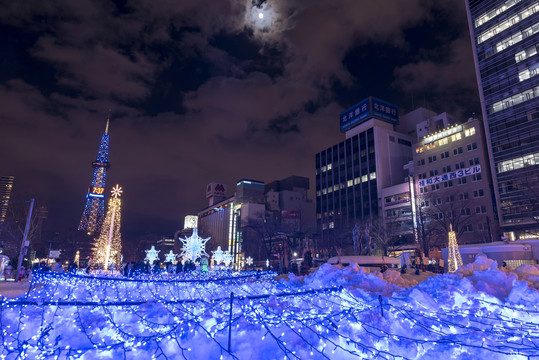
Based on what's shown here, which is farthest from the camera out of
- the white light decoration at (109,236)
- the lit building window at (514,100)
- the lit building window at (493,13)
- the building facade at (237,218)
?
the building facade at (237,218)

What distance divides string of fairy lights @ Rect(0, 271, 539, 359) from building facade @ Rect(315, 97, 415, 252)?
5613cm

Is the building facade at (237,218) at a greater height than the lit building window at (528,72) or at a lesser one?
lesser

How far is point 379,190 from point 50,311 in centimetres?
6617

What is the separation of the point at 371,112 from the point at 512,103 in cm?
3060

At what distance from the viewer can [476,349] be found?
223 inches

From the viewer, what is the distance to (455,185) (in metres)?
54.3

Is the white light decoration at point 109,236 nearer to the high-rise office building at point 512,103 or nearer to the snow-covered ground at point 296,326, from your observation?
the snow-covered ground at point 296,326

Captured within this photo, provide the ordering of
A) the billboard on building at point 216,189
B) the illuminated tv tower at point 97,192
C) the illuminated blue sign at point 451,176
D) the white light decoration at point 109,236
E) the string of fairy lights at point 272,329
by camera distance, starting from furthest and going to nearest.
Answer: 1. the billboard on building at point 216,189
2. the illuminated tv tower at point 97,192
3. the illuminated blue sign at point 451,176
4. the white light decoration at point 109,236
5. the string of fairy lights at point 272,329

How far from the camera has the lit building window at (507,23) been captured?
1817 inches

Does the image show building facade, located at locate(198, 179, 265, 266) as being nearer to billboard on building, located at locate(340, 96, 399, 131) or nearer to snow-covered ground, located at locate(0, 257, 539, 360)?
billboard on building, located at locate(340, 96, 399, 131)

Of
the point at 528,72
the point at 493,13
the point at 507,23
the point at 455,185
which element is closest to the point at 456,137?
the point at 455,185

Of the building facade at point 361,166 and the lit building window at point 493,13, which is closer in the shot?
the lit building window at point 493,13

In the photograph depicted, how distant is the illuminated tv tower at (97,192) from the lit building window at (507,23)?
11508 cm

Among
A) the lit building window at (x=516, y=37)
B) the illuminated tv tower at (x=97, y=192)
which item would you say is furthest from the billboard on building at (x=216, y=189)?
the lit building window at (x=516, y=37)
